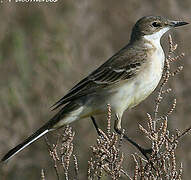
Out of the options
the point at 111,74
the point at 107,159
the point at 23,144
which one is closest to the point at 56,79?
the point at 111,74

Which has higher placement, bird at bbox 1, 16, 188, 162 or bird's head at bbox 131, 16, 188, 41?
bird's head at bbox 131, 16, 188, 41

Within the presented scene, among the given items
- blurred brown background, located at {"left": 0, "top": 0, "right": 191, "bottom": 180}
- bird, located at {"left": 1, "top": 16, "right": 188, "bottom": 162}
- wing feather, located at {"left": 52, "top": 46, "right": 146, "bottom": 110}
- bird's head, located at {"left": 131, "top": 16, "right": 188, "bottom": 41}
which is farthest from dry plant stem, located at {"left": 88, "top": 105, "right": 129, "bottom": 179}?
blurred brown background, located at {"left": 0, "top": 0, "right": 191, "bottom": 180}

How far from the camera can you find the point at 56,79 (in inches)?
273

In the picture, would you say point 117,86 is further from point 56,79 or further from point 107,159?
point 107,159

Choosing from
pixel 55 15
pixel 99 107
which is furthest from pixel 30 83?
pixel 99 107

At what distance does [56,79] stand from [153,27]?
1780mm

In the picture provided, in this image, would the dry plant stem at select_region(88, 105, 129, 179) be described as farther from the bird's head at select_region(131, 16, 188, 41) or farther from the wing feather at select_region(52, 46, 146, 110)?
the bird's head at select_region(131, 16, 188, 41)

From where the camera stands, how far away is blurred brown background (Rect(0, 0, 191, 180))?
6.77 metres

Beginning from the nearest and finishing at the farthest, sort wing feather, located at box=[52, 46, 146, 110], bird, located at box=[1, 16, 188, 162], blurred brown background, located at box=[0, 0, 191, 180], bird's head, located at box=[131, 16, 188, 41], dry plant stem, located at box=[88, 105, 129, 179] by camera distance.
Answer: dry plant stem, located at box=[88, 105, 129, 179] < bird, located at box=[1, 16, 188, 162] < wing feather, located at box=[52, 46, 146, 110] < bird's head, located at box=[131, 16, 188, 41] < blurred brown background, located at box=[0, 0, 191, 180]

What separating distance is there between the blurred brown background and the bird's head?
1298mm

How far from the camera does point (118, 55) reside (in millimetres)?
5520

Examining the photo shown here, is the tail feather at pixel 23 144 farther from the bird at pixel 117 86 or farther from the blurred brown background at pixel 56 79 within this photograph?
the blurred brown background at pixel 56 79

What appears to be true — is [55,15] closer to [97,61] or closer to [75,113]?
[97,61]

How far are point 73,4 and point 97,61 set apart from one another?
54.4 inches
